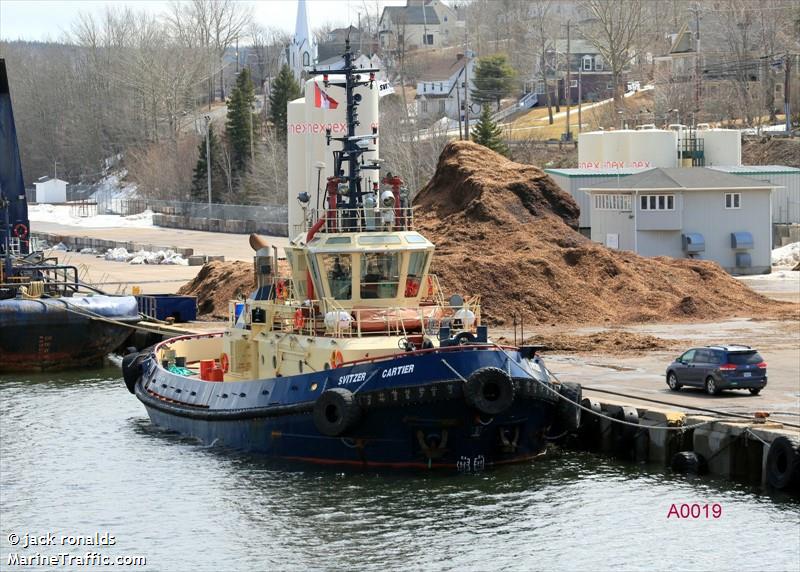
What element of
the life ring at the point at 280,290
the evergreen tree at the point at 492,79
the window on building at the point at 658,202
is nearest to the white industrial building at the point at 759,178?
the window on building at the point at 658,202

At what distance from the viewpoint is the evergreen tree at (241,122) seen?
10569 cm

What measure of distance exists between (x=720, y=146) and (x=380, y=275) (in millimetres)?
46260

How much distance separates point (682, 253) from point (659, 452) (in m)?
30.3

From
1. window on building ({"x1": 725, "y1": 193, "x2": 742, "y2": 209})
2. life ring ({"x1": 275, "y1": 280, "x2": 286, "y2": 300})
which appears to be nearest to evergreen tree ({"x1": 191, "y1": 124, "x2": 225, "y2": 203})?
window on building ({"x1": 725, "y1": 193, "x2": 742, "y2": 209})

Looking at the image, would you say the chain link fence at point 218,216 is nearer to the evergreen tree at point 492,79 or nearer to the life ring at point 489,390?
the evergreen tree at point 492,79

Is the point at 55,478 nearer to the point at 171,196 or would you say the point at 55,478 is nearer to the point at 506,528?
the point at 506,528

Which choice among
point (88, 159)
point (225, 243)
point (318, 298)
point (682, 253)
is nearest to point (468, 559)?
point (318, 298)

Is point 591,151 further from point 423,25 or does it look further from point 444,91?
point 423,25

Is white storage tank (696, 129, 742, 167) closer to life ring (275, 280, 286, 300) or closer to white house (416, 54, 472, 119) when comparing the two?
life ring (275, 280, 286, 300)

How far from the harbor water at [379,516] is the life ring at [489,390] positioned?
1346mm

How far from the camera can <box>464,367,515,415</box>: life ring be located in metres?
24.1

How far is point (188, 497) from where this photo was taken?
24.5 meters

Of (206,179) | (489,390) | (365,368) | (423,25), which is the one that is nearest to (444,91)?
(206,179)

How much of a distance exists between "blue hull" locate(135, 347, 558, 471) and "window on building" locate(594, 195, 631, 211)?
3092 centimetres
